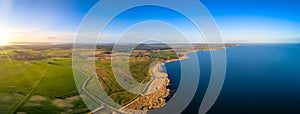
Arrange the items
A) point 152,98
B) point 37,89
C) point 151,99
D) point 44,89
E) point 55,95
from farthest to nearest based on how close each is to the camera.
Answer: point 44,89
point 37,89
point 55,95
point 152,98
point 151,99

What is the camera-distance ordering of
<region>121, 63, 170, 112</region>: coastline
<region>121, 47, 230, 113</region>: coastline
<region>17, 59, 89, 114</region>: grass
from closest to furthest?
<region>17, 59, 89, 114</region>: grass < <region>121, 47, 230, 113</region>: coastline < <region>121, 63, 170, 112</region>: coastline

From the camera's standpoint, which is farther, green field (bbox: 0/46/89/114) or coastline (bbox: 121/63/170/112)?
coastline (bbox: 121/63/170/112)

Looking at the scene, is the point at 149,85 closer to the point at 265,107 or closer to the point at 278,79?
the point at 265,107

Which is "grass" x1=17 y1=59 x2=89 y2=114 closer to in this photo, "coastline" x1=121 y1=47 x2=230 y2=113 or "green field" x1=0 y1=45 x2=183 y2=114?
"green field" x1=0 y1=45 x2=183 y2=114

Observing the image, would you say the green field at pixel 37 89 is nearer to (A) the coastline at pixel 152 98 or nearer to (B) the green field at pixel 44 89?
(B) the green field at pixel 44 89

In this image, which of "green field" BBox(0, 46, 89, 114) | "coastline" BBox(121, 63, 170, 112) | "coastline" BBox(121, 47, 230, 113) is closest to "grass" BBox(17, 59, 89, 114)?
"green field" BBox(0, 46, 89, 114)

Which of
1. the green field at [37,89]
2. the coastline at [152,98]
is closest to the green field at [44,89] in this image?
the green field at [37,89]

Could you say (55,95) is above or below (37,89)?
below

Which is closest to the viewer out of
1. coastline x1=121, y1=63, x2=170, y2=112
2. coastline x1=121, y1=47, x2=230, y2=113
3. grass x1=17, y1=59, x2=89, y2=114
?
grass x1=17, y1=59, x2=89, y2=114

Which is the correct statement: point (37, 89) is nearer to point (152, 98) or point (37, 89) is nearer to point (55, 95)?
point (55, 95)

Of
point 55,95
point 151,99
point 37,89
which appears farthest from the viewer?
point 37,89

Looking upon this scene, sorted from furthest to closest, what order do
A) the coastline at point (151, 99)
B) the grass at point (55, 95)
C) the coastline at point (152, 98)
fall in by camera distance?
the coastline at point (152, 98) → the coastline at point (151, 99) → the grass at point (55, 95)

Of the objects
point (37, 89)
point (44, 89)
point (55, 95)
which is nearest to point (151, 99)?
point (55, 95)
